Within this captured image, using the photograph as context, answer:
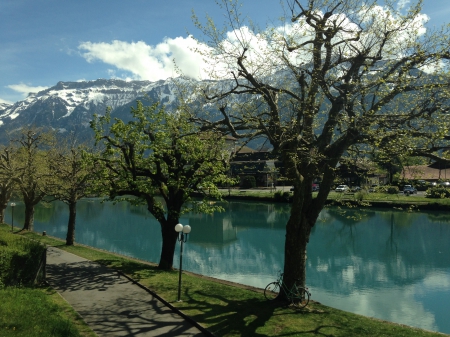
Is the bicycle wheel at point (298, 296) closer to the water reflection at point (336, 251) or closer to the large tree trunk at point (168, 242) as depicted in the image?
the water reflection at point (336, 251)

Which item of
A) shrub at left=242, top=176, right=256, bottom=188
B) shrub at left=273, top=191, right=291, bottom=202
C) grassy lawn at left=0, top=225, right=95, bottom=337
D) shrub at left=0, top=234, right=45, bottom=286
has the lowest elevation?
grassy lawn at left=0, top=225, right=95, bottom=337

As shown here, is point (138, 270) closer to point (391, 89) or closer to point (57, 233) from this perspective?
point (391, 89)

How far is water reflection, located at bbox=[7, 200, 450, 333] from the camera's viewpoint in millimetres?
18328

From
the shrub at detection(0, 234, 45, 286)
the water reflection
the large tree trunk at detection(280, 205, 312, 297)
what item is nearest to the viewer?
the shrub at detection(0, 234, 45, 286)

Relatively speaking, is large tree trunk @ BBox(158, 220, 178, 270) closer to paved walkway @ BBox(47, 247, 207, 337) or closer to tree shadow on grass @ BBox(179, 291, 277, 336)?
paved walkway @ BBox(47, 247, 207, 337)

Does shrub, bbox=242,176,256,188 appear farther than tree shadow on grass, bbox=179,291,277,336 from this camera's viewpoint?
Yes

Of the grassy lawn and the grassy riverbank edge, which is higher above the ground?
the grassy lawn

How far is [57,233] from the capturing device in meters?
39.9

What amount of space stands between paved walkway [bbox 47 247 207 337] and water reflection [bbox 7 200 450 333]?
24.9 ft

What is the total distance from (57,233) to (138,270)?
26.2m

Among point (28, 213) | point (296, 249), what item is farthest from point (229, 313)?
point (28, 213)

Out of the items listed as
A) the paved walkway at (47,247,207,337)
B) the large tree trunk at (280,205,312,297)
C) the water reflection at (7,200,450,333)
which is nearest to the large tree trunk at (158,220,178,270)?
the paved walkway at (47,247,207,337)

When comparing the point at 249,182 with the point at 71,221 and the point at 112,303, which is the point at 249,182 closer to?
the point at 71,221

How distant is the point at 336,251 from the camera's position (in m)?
30.3
